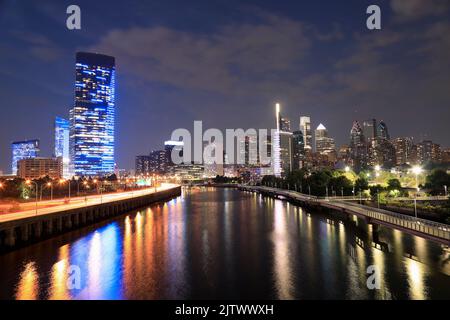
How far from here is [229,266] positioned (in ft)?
118

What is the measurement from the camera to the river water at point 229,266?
28047 mm

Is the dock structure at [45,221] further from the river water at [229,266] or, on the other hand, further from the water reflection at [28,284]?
the water reflection at [28,284]

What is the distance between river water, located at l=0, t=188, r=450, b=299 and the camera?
28047 millimetres

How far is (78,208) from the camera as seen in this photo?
59781 millimetres

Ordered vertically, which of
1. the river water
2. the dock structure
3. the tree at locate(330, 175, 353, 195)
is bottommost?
the river water

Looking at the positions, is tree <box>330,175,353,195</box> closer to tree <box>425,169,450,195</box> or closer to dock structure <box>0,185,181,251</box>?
tree <box>425,169,450,195</box>

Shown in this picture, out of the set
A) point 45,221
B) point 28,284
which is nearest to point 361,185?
point 45,221

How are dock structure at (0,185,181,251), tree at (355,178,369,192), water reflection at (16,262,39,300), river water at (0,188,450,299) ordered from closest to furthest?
1. water reflection at (16,262,39,300)
2. river water at (0,188,450,299)
3. dock structure at (0,185,181,251)
4. tree at (355,178,369,192)

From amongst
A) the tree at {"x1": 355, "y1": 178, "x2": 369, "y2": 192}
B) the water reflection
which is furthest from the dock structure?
the tree at {"x1": 355, "y1": 178, "x2": 369, "y2": 192}

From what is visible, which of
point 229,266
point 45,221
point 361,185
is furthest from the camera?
point 361,185

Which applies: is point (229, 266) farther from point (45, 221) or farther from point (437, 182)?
point (437, 182)

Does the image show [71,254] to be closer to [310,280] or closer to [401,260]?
[310,280]

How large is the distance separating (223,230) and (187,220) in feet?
50.7
